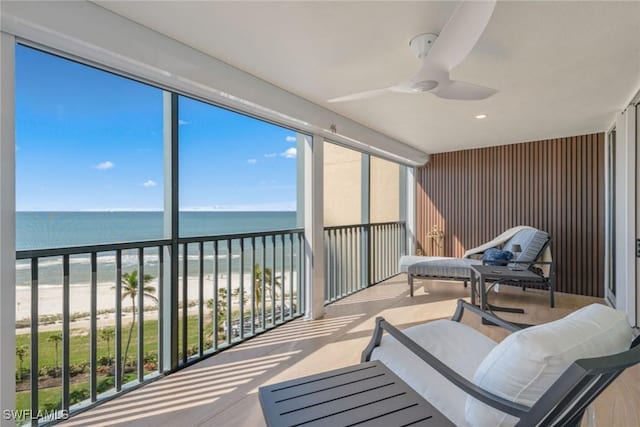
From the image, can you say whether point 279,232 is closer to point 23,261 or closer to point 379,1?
point 23,261

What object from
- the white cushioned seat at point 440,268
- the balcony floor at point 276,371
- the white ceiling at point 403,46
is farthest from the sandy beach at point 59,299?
the white cushioned seat at point 440,268

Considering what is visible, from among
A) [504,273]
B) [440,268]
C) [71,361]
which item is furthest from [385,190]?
[71,361]

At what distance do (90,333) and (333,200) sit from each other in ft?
18.2

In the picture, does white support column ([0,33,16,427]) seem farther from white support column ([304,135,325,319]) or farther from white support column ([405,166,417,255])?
white support column ([405,166,417,255])

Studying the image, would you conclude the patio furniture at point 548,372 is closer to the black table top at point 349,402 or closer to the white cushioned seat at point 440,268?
the black table top at point 349,402

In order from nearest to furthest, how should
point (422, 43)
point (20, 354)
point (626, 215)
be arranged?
point (20, 354)
point (422, 43)
point (626, 215)

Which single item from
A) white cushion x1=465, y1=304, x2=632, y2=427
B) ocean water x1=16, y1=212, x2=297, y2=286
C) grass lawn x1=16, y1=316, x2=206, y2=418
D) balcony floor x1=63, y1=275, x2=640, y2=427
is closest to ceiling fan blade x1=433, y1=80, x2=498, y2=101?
white cushion x1=465, y1=304, x2=632, y2=427

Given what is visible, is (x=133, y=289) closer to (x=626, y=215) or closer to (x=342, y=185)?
(x=626, y=215)

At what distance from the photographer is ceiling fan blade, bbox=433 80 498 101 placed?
209 centimetres

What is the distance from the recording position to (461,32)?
1.52 meters

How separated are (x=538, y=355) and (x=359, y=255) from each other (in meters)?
4.32

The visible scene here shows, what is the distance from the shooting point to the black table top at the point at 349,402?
3.41 ft

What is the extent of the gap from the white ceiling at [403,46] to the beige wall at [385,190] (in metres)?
3.39

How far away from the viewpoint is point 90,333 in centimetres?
203
